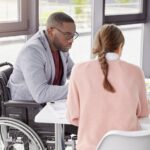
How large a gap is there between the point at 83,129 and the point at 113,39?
45 cm

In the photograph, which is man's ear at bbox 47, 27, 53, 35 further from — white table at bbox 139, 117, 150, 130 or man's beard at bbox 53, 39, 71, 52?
white table at bbox 139, 117, 150, 130

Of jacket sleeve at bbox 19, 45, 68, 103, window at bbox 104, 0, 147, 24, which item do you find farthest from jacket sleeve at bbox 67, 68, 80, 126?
window at bbox 104, 0, 147, 24

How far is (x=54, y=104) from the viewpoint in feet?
7.06

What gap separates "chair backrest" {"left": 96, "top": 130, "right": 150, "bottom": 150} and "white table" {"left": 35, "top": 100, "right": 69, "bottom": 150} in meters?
0.38

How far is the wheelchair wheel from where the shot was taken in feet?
7.13

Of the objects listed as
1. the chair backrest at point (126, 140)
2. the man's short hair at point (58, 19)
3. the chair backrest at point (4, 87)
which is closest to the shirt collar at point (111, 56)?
the chair backrest at point (126, 140)

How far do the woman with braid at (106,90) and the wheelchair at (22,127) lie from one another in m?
0.57

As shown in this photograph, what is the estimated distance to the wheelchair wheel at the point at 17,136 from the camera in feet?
7.13

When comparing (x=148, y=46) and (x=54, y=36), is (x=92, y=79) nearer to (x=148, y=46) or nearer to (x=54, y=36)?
(x=54, y=36)

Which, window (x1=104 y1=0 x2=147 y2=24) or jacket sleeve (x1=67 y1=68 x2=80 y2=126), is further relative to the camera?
window (x1=104 y1=0 x2=147 y2=24)

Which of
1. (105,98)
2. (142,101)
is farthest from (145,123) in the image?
(105,98)

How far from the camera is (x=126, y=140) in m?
1.49

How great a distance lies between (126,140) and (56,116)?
54 cm

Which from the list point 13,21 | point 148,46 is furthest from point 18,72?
point 148,46
